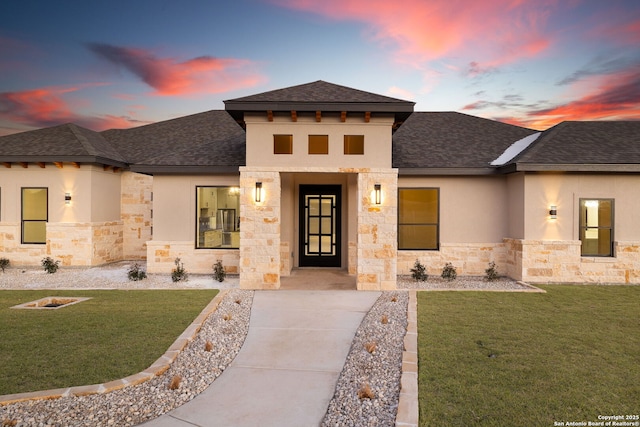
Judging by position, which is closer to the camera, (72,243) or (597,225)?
(72,243)

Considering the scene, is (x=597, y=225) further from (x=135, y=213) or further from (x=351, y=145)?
(x=135, y=213)

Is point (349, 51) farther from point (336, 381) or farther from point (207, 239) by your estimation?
point (336, 381)

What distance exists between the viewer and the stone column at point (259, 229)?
9648mm

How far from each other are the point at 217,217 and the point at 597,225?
1564cm

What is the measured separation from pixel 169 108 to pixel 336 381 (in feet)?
62.7

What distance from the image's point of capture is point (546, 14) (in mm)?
12914

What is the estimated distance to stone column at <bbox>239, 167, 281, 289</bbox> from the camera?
9648 mm

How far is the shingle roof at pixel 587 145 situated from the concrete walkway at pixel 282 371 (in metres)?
7.43

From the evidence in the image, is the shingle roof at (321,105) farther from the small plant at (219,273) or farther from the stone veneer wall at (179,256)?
the stone veneer wall at (179,256)

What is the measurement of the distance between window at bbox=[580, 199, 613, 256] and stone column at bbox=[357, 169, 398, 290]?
6.21 metres

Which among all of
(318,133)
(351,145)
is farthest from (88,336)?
(351,145)

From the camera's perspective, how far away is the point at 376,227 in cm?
960

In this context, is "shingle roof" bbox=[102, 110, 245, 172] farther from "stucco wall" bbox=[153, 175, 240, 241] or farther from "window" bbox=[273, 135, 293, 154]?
"window" bbox=[273, 135, 293, 154]

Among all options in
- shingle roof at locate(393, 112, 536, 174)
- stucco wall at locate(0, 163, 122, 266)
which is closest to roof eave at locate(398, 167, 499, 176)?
shingle roof at locate(393, 112, 536, 174)
